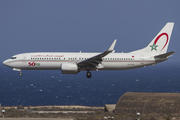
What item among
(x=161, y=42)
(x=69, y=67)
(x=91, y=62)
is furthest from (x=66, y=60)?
(x=161, y=42)

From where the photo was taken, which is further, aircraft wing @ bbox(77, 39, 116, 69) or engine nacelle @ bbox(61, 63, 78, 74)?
engine nacelle @ bbox(61, 63, 78, 74)

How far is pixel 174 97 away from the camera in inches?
2330

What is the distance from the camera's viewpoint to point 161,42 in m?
57.9

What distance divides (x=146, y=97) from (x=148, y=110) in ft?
11.9

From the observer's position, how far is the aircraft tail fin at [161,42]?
57125mm

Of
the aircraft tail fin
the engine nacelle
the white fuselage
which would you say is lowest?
the engine nacelle

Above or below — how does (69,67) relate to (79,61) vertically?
below

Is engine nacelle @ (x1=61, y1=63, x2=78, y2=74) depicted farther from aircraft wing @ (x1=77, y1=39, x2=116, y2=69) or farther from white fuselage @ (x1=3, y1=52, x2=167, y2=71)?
white fuselage @ (x1=3, y1=52, x2=167, y2=71)

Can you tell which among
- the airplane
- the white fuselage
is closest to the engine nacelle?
the airplane

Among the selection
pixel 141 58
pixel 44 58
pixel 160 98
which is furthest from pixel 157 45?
pixel 44 58

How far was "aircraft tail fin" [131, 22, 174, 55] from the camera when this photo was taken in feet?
187

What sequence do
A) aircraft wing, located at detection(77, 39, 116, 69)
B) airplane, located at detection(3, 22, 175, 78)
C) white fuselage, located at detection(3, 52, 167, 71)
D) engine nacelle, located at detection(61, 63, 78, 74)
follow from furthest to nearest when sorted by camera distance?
→ white fuselage, located at detection(3, 52, 167, 71)
airplane, located at detection(3, 22, 175, 78)
engine nacelle, located at detection(61, 63, 78, 74)
aircraft wing, located at detection(77, 39, 116, 69)

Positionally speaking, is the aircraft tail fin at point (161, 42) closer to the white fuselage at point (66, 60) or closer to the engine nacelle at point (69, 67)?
the white fuselage at point (66, 60)

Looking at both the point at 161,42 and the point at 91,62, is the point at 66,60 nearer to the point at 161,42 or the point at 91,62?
the point at 91,62
